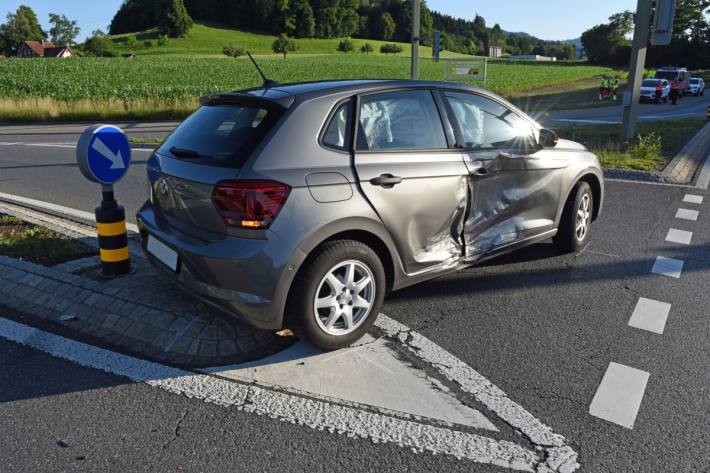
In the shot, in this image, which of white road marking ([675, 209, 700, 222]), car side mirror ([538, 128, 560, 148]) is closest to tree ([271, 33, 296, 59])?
white road marking ([675, 209, 700, 222])

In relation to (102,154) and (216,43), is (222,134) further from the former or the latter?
(216,43)

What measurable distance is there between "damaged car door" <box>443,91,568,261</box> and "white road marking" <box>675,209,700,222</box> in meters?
2.80

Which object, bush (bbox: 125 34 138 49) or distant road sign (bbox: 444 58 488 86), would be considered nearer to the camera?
distant road sign (bbox: 444 58 488 86)

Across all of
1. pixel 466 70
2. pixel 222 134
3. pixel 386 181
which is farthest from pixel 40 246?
pixel 466 70

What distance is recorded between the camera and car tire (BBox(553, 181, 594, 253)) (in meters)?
5.17

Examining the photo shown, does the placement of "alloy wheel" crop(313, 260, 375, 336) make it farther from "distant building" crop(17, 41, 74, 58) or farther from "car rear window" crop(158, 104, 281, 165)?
"distant building" crop(17, 41, 74, 58)

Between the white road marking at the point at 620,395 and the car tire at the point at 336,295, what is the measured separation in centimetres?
138

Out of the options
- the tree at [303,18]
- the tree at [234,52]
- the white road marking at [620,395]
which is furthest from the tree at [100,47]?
the white road marking at [620,395]

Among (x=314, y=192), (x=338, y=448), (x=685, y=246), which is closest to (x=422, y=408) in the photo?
(x=338, y=448)

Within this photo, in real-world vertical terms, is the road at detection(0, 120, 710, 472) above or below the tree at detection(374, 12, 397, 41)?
below

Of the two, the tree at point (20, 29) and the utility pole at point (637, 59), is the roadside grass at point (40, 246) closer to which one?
the utility pole at point (637, 59)

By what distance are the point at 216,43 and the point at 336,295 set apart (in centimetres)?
10825

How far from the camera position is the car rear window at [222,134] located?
320cm

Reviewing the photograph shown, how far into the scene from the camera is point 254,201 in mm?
2979
